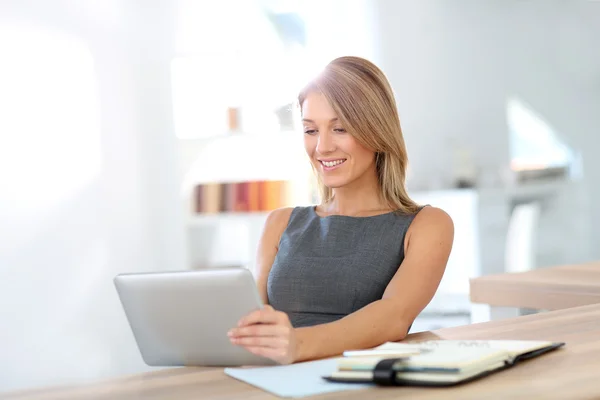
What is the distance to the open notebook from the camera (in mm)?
1374

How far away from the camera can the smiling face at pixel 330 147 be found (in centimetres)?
227

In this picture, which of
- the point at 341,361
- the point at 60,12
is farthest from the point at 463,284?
the point at 341,361

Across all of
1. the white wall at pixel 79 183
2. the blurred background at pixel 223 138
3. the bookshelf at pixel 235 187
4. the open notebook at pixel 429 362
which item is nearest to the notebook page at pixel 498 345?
the open notebook at pixel 429 362

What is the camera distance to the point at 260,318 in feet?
5.21

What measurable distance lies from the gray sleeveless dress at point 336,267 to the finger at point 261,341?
1.96 ft

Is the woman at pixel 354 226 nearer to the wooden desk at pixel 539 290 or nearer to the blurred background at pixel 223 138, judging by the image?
the wooden desk at pixel 539 290

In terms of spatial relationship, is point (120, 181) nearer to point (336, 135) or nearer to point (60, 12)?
point (60, 12)

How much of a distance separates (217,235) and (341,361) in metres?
4.82

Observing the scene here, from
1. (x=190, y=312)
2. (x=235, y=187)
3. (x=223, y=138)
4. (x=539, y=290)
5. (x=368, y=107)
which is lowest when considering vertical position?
(x=539, y=290)

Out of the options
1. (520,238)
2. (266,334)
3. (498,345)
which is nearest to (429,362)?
(498,345)

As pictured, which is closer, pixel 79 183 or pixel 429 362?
pixel 429 362

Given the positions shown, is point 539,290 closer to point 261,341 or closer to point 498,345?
point 498,345

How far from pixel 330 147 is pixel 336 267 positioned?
0.30 metres

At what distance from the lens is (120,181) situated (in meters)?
6.01
